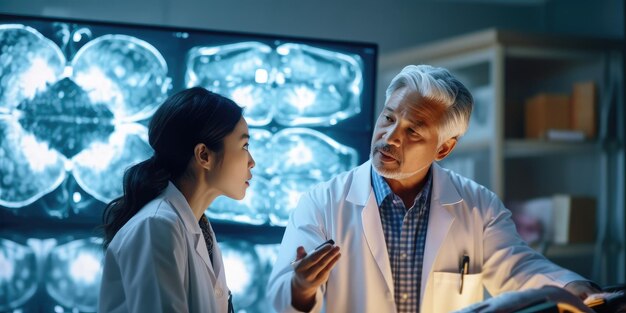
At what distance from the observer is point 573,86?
3779 mm

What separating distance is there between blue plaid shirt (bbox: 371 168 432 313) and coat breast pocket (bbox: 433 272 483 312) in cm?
5

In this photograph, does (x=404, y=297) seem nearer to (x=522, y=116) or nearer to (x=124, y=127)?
(x=124, y=127)

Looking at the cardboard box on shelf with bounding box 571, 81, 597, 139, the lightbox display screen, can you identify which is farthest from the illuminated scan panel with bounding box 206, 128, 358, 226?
the cardboard box on shelf with bounding box 571, 81, 597, 139

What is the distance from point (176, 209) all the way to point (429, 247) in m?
0.74

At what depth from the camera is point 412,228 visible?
6.93ft

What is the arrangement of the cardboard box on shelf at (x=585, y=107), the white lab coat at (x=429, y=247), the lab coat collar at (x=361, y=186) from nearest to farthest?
the white lab coat at (x=429, y=247) → the lab coat collar at (x=361, y=186) → the cardboard box on shelf at (x=585, y=107)

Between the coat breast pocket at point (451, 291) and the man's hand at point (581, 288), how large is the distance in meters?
0.30

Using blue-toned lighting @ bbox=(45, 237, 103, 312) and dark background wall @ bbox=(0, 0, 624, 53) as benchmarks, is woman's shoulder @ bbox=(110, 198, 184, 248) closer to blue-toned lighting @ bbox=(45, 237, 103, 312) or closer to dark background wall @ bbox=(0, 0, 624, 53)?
blue-toned lighting @ bbox=(45, 237, 103, 312)

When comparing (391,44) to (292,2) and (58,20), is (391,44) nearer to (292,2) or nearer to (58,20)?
(292,2)

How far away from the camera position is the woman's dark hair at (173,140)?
1.78 meters

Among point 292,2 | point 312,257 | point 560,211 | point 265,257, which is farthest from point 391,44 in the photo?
Answer: point 312,257

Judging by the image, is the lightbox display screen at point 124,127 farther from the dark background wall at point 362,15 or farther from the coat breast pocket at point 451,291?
the dark background wall at point 362,15

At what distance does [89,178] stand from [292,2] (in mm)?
1816

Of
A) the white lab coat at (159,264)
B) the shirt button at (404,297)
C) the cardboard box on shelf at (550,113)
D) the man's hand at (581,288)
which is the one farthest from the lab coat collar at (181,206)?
the cardboard box on shelf at (550,113)
